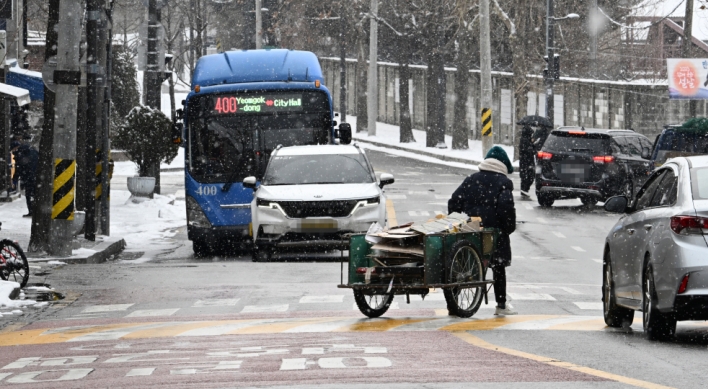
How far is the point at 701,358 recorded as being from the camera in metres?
10.5

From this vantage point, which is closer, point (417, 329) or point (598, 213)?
point (417, 329)

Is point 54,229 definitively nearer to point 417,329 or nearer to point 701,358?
point 417,329

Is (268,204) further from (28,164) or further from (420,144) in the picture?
(420,144)

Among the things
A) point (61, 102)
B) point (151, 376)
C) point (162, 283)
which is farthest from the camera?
point (61, 102)

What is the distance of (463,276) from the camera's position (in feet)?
43.7

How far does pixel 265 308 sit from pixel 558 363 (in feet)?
18.1

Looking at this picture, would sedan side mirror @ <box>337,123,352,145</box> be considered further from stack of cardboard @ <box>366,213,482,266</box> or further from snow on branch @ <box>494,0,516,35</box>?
snow on branch @ <box>494,0,516,35</box>

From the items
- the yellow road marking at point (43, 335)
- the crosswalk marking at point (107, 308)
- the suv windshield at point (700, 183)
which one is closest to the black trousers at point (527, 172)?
the crosswalk marking at point (107, 308)

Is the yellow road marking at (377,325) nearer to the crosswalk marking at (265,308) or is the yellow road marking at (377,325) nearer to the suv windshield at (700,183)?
the crosswalk marking at (265,308)

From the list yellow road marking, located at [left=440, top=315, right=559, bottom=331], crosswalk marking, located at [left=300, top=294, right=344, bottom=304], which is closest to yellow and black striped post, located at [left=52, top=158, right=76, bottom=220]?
crosswalk marking, located at [left=300, top=294, right=344, bottom=304]

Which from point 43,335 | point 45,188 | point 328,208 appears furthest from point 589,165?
point 43,335

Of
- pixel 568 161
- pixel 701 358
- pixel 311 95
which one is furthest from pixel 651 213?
pixel 568 161

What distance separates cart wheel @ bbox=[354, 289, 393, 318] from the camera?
44.6ft

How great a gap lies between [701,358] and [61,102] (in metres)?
13.3
